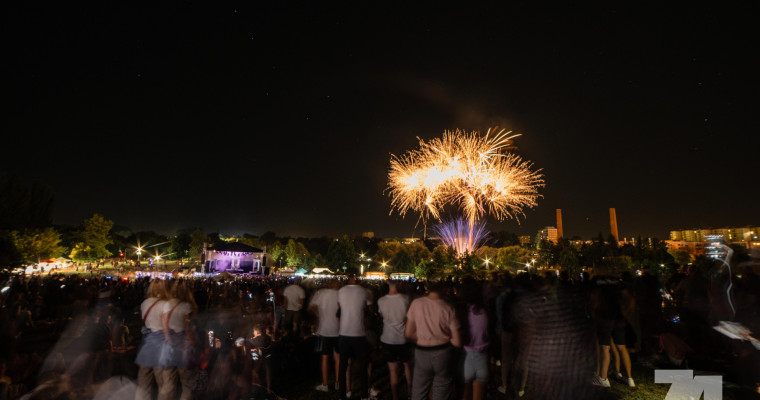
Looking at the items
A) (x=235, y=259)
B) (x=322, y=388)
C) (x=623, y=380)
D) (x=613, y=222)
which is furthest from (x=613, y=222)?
(x=322, y=388)

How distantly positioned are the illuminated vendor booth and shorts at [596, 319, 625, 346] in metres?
37.6

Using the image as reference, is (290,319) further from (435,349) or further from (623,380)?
(623,380)

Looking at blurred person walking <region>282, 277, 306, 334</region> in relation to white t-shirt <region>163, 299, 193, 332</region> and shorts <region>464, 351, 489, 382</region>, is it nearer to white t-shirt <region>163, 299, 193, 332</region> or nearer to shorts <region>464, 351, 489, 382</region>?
white t-shirt <region>163, 299, 193, 332</region>

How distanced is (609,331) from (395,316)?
12.9 feet

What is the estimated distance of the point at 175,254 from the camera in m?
113

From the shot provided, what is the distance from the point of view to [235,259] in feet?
148

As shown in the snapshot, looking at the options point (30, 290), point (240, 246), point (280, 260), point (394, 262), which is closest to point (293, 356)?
point (30, 290)

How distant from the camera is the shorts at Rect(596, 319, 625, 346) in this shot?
6.78 metres

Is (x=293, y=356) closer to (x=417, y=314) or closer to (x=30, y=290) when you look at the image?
(x=417, y=314)

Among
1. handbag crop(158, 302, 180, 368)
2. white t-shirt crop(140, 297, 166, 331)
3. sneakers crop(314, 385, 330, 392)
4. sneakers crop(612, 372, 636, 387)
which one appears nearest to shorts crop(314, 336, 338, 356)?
sneakers crop(314, 385, 330, 392)

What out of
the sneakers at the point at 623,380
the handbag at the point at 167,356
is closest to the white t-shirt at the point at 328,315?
the handbag at the point at 167,356

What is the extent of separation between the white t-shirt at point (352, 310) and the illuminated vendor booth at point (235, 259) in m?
36.8

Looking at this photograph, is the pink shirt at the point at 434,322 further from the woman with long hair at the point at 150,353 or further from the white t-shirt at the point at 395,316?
the woman with long hair at the point at 150,353

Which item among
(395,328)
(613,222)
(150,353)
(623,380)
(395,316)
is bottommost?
(623,380)
